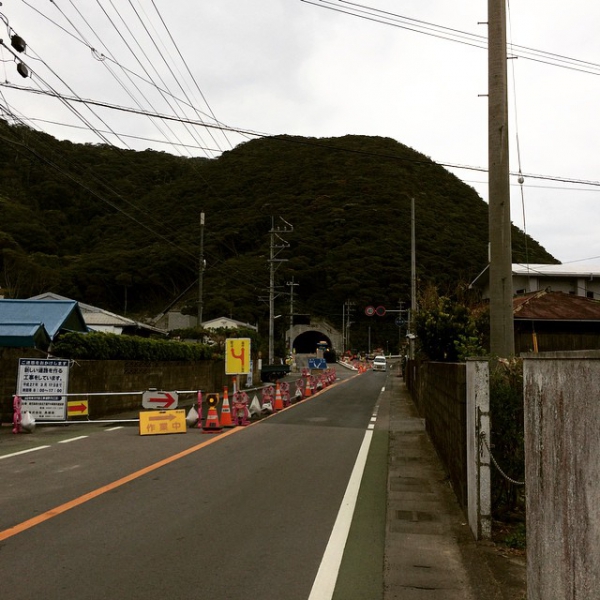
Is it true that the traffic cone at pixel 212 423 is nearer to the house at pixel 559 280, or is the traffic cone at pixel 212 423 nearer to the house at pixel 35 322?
the house at pixel 35 322

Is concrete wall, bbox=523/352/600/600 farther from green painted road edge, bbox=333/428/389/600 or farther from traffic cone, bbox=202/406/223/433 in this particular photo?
traffic cone, bbox=202/406/223/433

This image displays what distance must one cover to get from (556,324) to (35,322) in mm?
18859

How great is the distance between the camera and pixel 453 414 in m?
7.55

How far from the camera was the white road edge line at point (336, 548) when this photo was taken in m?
4.43

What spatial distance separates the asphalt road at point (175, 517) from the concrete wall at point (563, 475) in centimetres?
164

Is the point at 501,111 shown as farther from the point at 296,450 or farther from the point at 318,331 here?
the point at 318,331

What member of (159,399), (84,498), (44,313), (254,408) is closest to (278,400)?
(254,408)

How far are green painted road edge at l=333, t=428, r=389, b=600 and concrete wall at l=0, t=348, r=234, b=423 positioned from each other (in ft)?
34.9

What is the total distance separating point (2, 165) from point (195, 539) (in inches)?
1560

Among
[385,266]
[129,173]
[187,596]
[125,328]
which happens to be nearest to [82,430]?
[187,596]

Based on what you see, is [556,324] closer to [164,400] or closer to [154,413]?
[164,400]

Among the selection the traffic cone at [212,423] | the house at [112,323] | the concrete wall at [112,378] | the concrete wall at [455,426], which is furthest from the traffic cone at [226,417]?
the house at [112,323]

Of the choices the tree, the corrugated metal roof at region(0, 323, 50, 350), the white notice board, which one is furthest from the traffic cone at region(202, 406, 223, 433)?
the tree

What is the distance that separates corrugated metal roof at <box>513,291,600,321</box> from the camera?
22.0m
